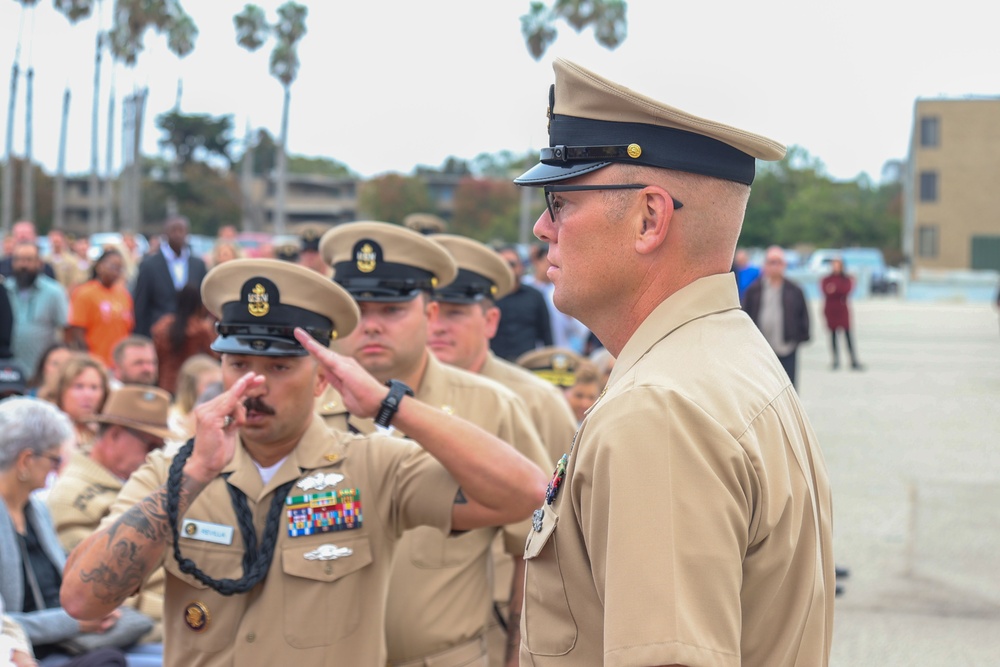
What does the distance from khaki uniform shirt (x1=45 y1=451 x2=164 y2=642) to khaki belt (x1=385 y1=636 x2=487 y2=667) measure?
1.72m

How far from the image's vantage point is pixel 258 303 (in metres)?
3.23

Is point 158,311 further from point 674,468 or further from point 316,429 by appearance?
point 674,468

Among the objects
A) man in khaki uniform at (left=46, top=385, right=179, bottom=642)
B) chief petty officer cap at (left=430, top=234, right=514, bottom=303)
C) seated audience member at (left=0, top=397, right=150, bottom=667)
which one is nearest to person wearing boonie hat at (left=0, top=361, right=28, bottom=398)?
man in khaki uniform at (left=46, top=385, right=179, bottom=642)

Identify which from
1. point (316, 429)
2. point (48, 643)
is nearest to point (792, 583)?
point (316, 429)

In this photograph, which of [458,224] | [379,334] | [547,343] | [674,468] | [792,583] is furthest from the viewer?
[458,224]

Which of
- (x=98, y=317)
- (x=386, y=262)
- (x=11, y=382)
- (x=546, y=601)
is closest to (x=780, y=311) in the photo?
(x=98, y=317)

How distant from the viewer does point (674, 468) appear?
1.54m

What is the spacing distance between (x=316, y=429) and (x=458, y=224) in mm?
75955

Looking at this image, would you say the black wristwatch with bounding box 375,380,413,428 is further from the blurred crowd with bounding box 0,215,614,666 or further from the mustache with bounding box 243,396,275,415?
the blurred crowd with bounding box 0,215,614,666

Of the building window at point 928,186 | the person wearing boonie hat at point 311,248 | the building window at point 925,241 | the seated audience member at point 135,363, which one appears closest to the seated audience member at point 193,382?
the seated audience member at point 135,363

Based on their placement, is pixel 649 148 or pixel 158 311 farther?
pixel 158 311

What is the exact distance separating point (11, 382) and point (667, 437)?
22.7ft

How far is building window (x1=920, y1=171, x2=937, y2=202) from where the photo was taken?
66125mm

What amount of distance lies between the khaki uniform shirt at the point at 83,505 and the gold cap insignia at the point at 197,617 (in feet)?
6.96
